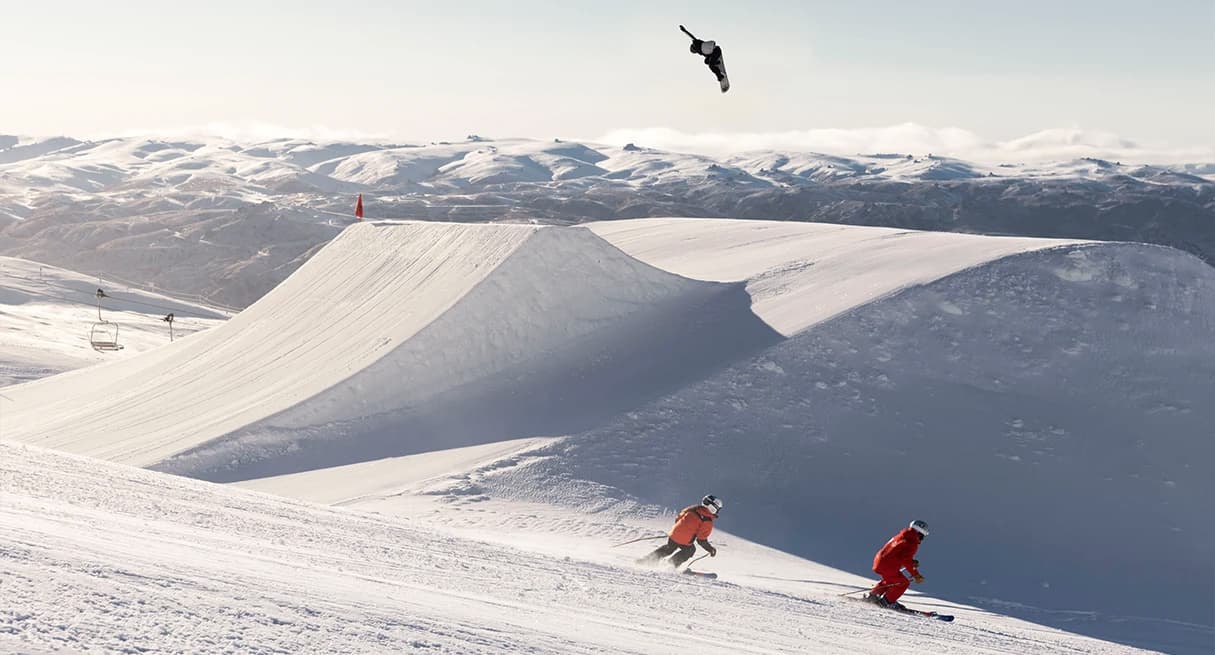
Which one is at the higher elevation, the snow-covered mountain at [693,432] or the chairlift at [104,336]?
the snow-covered mountain at [693,432]

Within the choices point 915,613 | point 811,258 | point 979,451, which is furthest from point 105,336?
point 915,613

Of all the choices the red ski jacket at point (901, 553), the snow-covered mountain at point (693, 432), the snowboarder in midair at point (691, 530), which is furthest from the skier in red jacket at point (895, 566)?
the snowboarder in midair at point (691, 530)

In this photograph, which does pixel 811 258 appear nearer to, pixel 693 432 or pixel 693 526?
pixel 693 432

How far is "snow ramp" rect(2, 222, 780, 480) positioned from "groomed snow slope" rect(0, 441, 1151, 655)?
6349 millimetres

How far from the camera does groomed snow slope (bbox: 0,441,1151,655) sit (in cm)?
472

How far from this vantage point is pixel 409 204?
320 feet

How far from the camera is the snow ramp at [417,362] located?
17453 millimetres

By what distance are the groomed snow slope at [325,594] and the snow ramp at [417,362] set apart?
6349 mm

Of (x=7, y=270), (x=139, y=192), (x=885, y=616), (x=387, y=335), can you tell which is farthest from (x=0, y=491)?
(x=139, y=192)

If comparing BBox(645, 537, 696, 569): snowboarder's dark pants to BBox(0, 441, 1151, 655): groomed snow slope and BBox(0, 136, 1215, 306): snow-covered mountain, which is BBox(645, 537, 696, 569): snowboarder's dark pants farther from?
BBox(0, 136, 1215, 306): snow-covered mountain

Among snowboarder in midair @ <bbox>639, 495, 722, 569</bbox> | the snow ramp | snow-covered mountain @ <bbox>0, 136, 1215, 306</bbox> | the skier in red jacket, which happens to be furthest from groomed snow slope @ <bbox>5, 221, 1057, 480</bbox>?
snow-covered mountain @ <bbox>0, 136, 1215, 306</bbox>

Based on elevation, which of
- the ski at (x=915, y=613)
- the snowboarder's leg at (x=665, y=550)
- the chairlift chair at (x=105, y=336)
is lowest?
the chairlift chair at (x=105, y=336)

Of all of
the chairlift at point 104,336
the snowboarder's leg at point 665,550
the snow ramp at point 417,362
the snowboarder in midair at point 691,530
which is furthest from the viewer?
the chairlift at point 104,336

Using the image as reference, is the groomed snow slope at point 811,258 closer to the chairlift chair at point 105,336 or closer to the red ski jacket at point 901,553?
the red ski jacket at point 901,553
